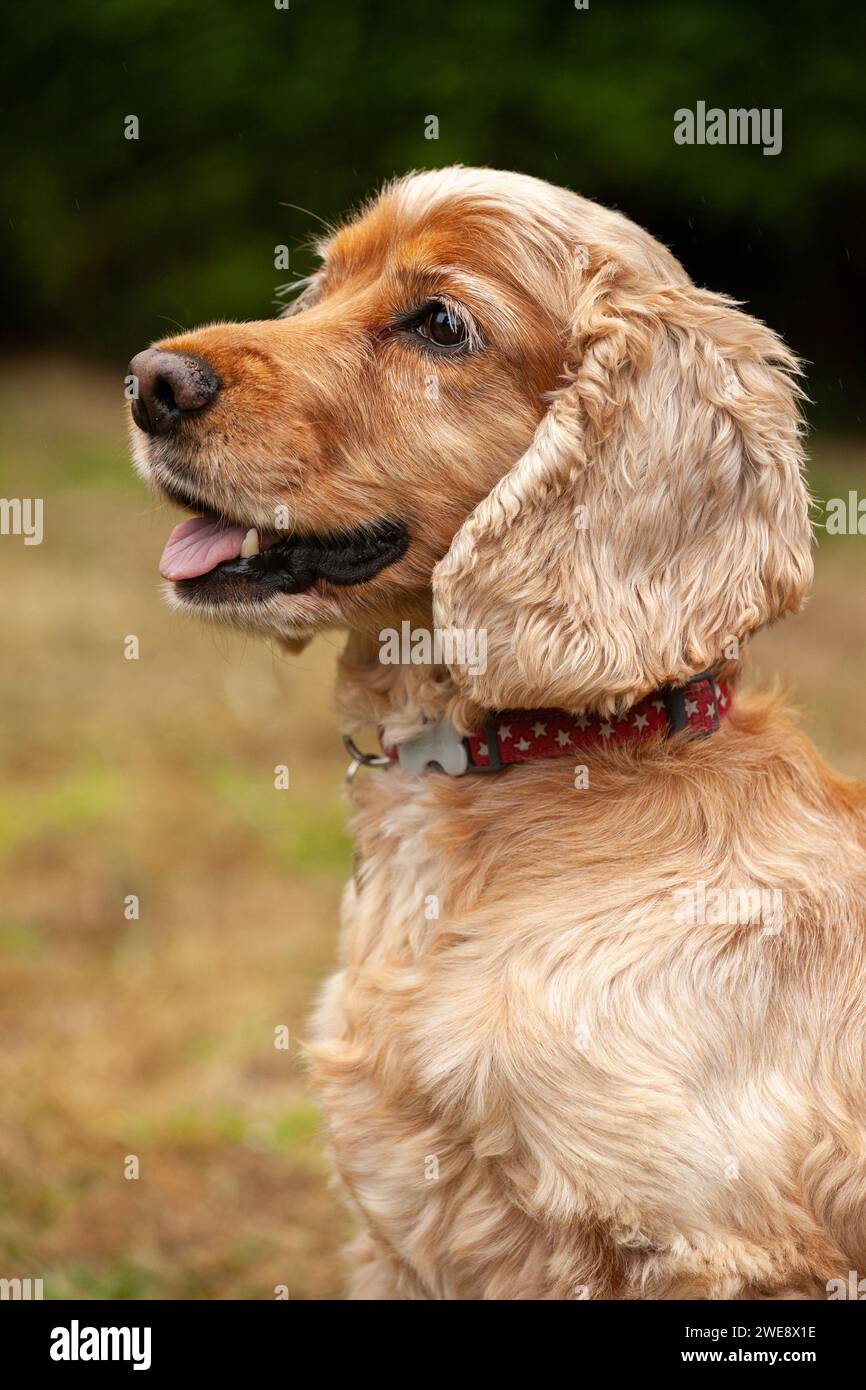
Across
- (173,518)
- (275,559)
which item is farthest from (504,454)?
(173,518)

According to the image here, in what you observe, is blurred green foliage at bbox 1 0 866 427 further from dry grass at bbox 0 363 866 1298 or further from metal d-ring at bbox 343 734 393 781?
metal d-ring at bbox 343 734 393 781

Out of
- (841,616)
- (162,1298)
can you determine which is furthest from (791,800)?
(841,616)

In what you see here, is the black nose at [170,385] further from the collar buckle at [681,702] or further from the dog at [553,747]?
the collar buckle at [681,702]

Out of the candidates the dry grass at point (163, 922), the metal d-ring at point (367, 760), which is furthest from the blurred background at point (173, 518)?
the metal d-ring at point (367, 760)

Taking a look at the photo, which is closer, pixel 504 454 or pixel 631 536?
pixel 631 536

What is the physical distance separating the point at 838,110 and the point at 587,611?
12.6m

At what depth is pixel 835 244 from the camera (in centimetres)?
1493

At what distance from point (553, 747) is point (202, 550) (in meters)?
0.90

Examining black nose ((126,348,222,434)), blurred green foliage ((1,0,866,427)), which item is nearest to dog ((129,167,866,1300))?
black nose ((126,348,222,434))

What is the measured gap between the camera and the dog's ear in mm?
2885

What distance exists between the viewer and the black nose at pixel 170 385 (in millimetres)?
3010

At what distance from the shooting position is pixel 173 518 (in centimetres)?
1128

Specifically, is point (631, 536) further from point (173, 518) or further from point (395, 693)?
point (173, 518)
